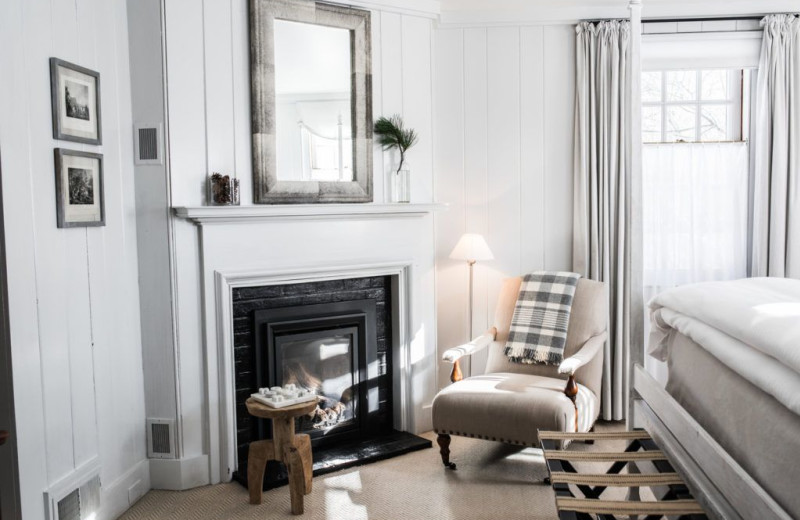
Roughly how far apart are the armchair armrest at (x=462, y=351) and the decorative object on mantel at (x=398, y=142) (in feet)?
2.92

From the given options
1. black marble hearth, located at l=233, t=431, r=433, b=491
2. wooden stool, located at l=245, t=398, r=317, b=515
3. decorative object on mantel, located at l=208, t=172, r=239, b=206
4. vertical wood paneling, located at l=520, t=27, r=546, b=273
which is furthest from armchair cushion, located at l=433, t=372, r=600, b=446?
decorative object on mantel, located at l=208, t=172, r=239, b=206

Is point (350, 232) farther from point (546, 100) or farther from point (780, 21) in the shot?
point (780, 21)

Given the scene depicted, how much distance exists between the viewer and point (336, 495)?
3.35 metres

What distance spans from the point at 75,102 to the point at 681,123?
11.3 feet

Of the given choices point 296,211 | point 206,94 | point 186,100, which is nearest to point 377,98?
point 296,211

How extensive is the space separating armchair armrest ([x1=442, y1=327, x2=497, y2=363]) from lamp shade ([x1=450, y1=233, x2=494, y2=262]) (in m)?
0.44

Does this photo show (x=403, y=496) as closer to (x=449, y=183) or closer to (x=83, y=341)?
(x=83, y=341)

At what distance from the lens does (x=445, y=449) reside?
3.64 metres

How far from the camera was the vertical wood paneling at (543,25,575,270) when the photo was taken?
4352 millimetres

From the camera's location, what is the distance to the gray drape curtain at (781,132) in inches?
165

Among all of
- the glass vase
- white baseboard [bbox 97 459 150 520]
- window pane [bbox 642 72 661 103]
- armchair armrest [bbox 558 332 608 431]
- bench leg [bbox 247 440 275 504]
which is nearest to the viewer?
white baseboard [bbox 97 459 150 520]

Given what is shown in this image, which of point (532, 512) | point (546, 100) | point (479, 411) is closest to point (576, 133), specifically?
point (546, 100)

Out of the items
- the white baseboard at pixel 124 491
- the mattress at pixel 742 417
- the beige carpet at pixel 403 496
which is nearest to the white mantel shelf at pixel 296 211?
the white baseboard at pixel 124 491

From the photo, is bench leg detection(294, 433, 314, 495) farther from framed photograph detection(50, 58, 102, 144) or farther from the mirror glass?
framed photograph detection(50, 58, 102, 144)
